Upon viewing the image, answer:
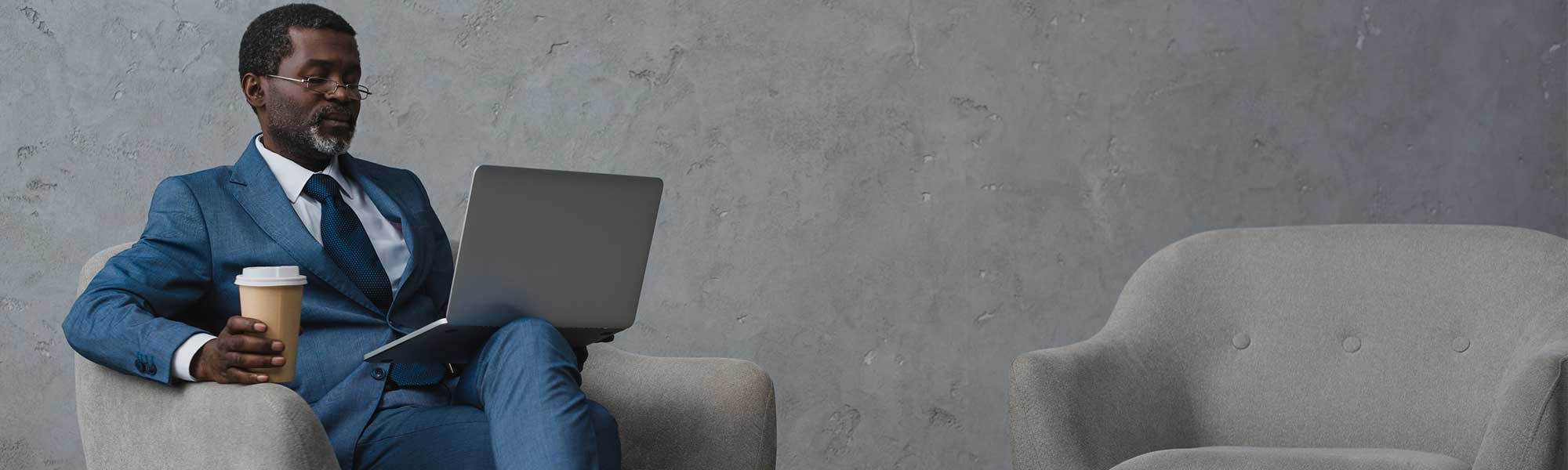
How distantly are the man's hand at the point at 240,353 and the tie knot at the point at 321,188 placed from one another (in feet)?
1.46

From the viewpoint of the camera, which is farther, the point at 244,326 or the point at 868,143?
the point at 868,143

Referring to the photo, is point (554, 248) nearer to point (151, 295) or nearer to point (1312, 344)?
point (151, 295)

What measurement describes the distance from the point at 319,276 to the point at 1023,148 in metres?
1.69

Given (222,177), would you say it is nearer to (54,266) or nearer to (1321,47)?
(54,266)

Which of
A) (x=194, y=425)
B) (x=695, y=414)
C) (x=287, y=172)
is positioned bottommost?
(x=695, y=414)

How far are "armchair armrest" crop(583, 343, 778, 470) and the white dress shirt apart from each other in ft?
1.23

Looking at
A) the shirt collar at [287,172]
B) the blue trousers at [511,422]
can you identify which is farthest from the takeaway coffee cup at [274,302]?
the shirt collar at [287,172]

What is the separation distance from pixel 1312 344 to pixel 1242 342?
116 mm

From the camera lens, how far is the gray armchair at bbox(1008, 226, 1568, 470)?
2.15 metres

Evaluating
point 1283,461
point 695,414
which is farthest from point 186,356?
point 1283,461

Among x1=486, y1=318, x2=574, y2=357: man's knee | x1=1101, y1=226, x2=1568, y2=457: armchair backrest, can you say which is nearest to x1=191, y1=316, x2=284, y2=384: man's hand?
x1=486, y1=318, x2=574, y2=357: man's knee

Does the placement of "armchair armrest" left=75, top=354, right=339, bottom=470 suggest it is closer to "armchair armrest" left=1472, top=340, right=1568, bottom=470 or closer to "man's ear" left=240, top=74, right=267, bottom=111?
"man's ear" left=240, top=74, right=267, bottom=111

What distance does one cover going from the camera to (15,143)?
2.55m

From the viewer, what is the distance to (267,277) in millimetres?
1556
